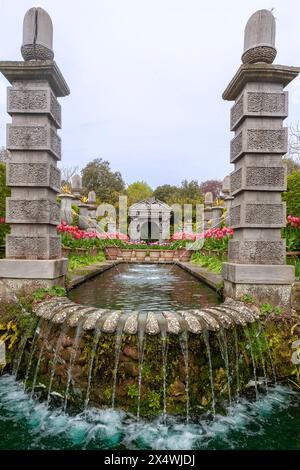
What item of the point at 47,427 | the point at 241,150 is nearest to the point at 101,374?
the point at 47,427

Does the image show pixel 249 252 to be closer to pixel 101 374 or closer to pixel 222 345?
pixel 222 345

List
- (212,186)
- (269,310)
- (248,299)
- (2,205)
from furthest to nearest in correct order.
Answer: (212,186) → (2,205) → (248,299) → (269,310)

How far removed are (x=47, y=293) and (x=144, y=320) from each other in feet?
5.95

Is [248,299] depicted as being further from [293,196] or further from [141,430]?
[293,196]

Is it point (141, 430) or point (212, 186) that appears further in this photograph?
point (212, 186)

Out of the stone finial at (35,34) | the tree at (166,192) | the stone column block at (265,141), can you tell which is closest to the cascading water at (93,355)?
the stone column block at (265,141)

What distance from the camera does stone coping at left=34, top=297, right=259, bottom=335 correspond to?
3.10 metres

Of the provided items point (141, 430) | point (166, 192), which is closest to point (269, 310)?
point (141, 430)

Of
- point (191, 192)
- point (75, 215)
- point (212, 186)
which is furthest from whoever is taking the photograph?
point (212, 186)

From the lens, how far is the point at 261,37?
4273 mm

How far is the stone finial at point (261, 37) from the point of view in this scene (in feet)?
13.9

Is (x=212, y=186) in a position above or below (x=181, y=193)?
above

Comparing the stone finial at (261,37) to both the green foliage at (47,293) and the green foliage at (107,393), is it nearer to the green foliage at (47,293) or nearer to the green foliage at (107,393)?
the green foliage at (47,293)

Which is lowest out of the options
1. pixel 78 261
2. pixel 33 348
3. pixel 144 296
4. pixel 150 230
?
pixel 33 348
